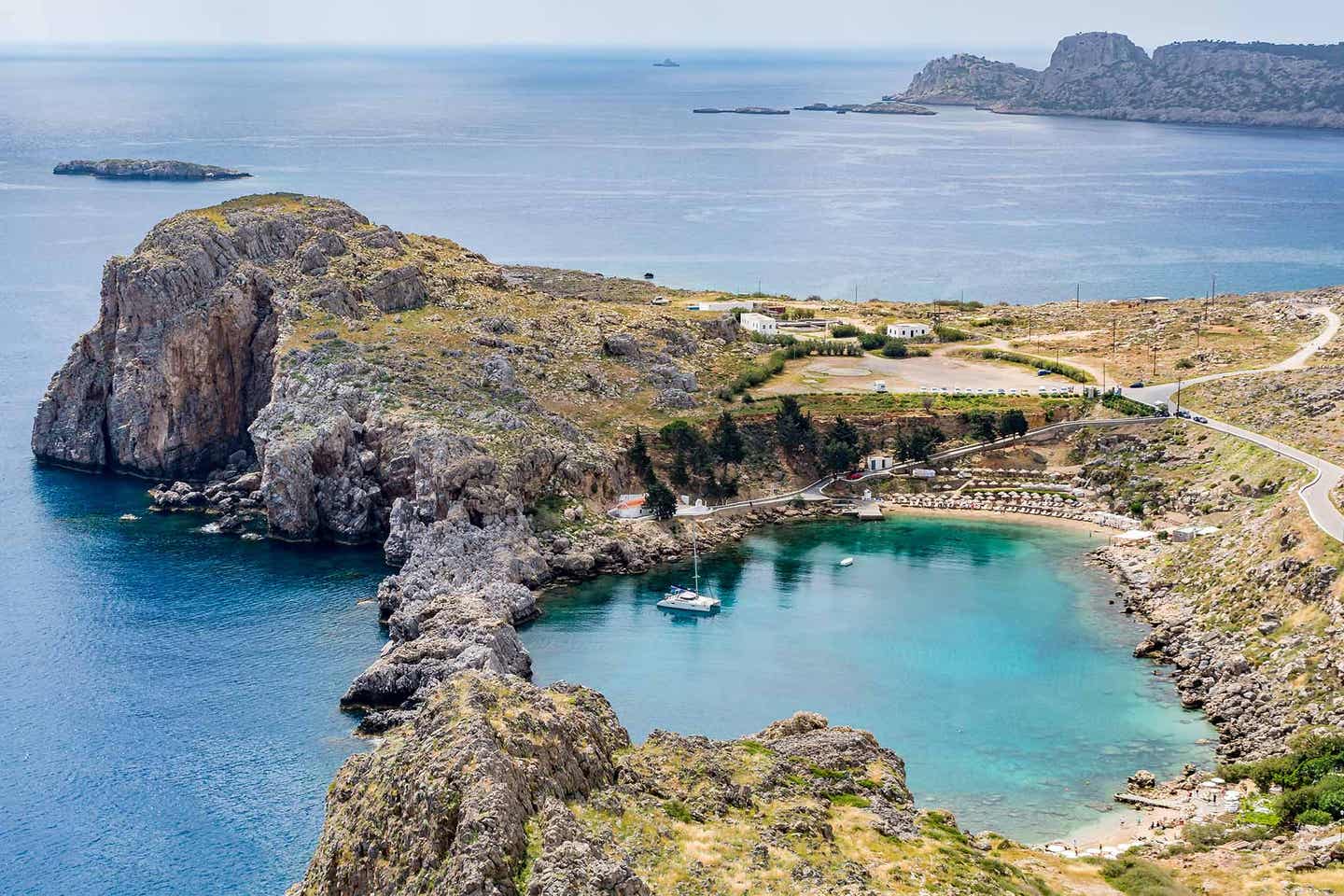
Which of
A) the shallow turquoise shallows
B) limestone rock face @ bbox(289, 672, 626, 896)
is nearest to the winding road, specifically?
the shallow turquoise shallows

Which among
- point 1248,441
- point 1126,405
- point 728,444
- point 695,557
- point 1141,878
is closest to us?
point 1141,878

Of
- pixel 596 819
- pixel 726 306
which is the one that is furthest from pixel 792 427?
pixel 596 819

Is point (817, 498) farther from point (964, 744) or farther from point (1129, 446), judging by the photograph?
point (964, 744)

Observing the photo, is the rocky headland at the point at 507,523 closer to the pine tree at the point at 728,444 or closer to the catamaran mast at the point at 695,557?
the catamaran mast at the point at 695,557

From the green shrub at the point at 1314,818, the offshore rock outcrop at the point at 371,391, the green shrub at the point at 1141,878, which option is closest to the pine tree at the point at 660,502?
the offshore rock outcrop at the point at 371,391

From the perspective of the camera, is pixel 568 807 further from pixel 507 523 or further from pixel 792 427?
pixel 792 427
